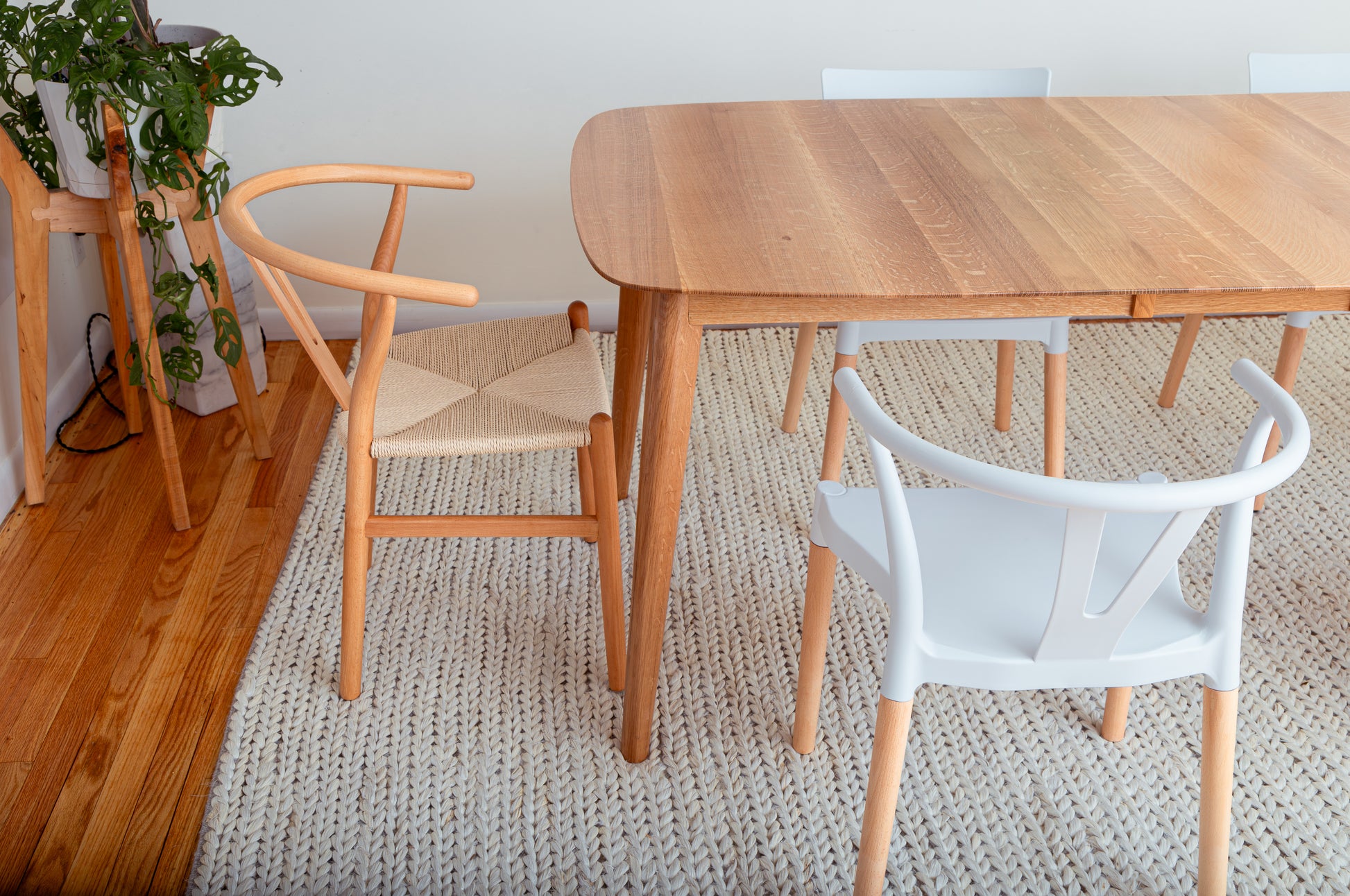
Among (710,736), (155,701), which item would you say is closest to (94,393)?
(155,701)

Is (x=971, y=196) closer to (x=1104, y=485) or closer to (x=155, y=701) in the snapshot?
(x=1104, y=485)

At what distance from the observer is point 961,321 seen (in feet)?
5.66

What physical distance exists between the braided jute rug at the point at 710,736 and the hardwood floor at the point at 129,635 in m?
0.07

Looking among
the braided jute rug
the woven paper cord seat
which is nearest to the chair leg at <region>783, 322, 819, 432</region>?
the braided jute rug

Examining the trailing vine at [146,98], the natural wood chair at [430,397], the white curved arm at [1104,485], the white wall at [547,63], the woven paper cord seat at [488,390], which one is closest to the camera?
the white curved arm at [1104,485]

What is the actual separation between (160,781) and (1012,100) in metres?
1.68

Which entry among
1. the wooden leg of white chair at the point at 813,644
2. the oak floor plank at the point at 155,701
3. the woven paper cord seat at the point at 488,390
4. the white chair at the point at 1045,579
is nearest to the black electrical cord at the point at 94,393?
the oak floor plank at the point at 155,701

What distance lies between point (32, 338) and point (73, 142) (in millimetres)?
373

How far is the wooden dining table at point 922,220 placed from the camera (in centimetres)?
117

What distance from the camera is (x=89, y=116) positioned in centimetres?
166

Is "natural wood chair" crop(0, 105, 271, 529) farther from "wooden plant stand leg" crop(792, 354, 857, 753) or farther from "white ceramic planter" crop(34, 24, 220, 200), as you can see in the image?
"wooden plant stand leg" crop(792, 354, 857, 753)

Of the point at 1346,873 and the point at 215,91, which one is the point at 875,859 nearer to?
the point at 1346,873

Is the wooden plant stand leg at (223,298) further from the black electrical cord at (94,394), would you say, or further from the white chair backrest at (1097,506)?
the white chair backrest at (1097,506)

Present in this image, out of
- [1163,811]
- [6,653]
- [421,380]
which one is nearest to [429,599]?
[421,380]
